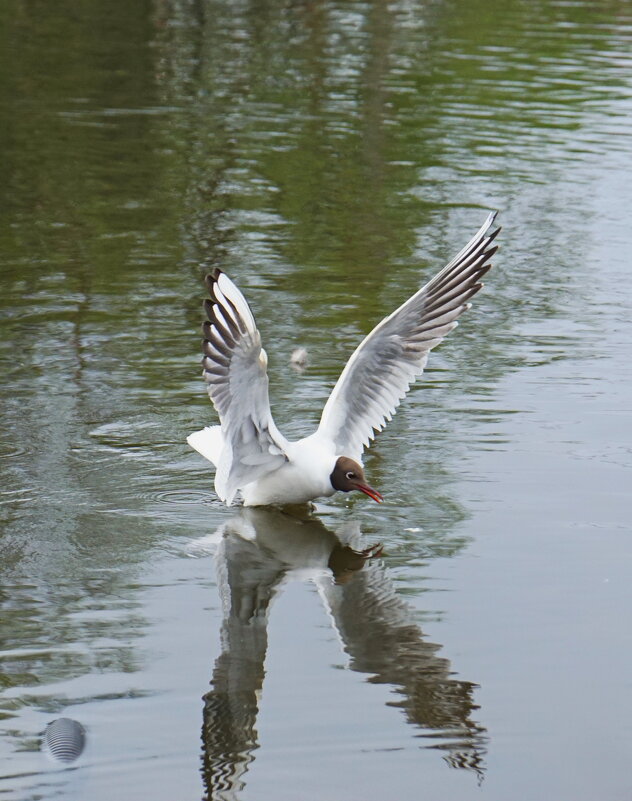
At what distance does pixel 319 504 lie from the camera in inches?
332

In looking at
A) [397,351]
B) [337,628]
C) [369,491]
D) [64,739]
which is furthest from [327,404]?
[64,739]

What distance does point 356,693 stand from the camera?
19.6ft

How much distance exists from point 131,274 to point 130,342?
201 centimetres

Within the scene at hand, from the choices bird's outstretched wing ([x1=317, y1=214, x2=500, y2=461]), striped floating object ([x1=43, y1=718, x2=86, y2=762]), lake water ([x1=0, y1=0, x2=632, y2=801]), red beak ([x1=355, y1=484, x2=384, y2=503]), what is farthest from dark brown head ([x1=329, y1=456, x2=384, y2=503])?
striped floating object ([x1=43, y1=718, x2=86, y2=762])

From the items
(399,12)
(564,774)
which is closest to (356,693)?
(564,774)

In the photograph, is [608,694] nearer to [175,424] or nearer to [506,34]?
[175,424]

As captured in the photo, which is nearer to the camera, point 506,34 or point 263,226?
point 263,226

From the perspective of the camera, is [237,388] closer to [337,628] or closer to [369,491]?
[369,491]

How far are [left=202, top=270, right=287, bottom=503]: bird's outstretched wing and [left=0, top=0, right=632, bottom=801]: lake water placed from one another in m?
0.35

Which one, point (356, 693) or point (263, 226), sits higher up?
point (356, 693)

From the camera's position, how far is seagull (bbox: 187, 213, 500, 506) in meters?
7.23

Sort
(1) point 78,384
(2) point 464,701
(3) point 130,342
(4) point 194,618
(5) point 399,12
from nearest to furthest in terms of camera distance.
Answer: (2) point 464,701, (4) point 194,618, (1) point 78,384, (3) point 130,342, (5) point 399,12

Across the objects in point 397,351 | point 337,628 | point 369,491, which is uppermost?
point 397,351

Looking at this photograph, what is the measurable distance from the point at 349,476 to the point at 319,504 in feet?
2.05
